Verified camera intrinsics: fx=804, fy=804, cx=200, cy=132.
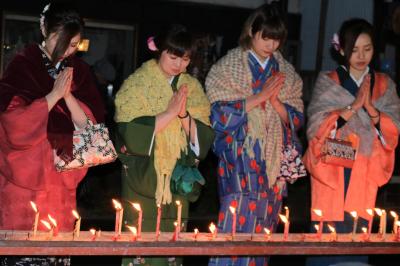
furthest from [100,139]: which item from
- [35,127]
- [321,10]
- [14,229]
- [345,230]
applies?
[321,10]

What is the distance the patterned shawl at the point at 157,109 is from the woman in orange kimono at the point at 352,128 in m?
1.24

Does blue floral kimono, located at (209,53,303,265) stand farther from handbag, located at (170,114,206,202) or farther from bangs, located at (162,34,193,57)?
bangs, located at (162,34,193,57)

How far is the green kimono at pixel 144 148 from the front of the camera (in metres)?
5.77

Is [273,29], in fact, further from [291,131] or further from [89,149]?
[89,149]

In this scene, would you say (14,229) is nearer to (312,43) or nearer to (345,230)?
(345,230)

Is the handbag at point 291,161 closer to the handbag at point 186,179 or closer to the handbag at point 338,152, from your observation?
the handbag at point 338,152

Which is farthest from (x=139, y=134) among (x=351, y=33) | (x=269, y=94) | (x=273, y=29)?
(x=351, y=33)

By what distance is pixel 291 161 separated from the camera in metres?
6.34

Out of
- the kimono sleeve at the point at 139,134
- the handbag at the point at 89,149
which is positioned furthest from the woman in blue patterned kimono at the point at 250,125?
the handbag at the point at 89,149

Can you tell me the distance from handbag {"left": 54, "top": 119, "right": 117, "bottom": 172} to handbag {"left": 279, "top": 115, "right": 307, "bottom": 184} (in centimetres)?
151

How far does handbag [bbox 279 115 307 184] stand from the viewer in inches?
248

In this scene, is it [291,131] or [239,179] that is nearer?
[239,179]

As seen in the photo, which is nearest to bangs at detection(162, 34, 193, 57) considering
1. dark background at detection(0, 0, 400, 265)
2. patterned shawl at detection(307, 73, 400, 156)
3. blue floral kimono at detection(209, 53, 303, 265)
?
blue floral kimono at detection(209, 53, 303, 265)

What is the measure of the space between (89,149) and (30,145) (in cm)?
39
